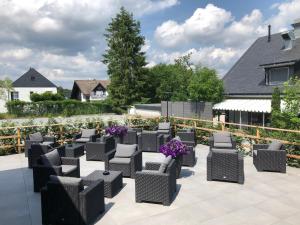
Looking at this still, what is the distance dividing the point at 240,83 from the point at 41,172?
54.7 feet

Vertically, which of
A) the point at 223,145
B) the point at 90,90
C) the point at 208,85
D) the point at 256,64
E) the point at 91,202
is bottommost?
the point at 91,202

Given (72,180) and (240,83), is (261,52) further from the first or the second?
(72,180)

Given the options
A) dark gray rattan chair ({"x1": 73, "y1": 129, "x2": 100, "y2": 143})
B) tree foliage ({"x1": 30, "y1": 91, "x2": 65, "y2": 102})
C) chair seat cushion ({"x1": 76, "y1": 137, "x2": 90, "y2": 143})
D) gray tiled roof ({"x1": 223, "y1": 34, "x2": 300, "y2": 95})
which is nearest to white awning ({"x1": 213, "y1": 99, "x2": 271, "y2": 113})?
gray tiled roof ({"x1": 223, "y1": 34, "x2": 300, "y2": 95})

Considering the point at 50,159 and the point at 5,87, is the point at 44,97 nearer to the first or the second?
the point at 5,87

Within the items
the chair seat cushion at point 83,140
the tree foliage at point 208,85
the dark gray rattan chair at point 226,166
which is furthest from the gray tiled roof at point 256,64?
the dark gray rattan chair at point 226,166

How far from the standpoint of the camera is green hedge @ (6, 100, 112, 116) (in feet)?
106

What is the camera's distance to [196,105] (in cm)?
2055

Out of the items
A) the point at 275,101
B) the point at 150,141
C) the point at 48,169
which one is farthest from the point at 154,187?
the point at 275,101

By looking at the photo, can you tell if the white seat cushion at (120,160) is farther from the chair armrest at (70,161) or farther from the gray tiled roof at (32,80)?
the gray tiled roof at (32,80)

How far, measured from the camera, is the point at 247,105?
17.2m

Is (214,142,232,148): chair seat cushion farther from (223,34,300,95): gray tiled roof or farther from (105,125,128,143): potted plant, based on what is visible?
(223,34,300,95): gray tiled roof

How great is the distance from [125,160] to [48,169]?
209 cm

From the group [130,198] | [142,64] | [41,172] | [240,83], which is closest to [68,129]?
[41,172]

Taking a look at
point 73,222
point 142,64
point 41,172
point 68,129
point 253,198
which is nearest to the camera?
point 73,222
